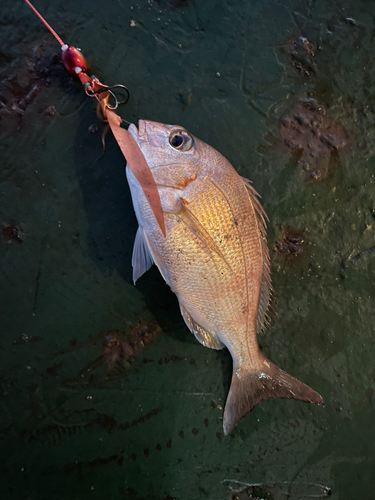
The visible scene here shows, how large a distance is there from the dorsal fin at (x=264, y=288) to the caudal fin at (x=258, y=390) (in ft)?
0.82

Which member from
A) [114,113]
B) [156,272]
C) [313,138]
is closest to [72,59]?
[114,113]

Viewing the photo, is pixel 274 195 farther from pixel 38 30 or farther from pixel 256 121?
pixel 38 30

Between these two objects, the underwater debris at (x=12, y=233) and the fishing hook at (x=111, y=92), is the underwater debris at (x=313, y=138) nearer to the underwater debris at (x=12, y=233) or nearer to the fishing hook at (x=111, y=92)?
the fishing hook at (x=111, y=92)

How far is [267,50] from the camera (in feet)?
6.81

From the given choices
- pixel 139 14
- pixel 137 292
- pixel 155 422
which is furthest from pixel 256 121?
pixel 155 422

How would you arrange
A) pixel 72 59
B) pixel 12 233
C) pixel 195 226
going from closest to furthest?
pixel 195 226, pixel 72 59, pixel 12 233

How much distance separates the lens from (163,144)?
1.66 metres

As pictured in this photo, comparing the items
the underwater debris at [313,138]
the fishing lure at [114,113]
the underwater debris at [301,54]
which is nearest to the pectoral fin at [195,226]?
the fishing lure at [114,113]

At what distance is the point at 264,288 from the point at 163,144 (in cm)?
108

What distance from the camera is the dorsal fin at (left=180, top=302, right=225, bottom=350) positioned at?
1.82m

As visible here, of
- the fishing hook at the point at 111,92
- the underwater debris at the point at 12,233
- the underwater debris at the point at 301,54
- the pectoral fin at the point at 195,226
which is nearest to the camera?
the pectoral fin at the point at 195,226

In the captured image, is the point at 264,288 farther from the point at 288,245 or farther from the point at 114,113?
the point at 114,113

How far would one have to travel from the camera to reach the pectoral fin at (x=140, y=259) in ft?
5.95

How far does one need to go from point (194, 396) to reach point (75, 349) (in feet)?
2.86
